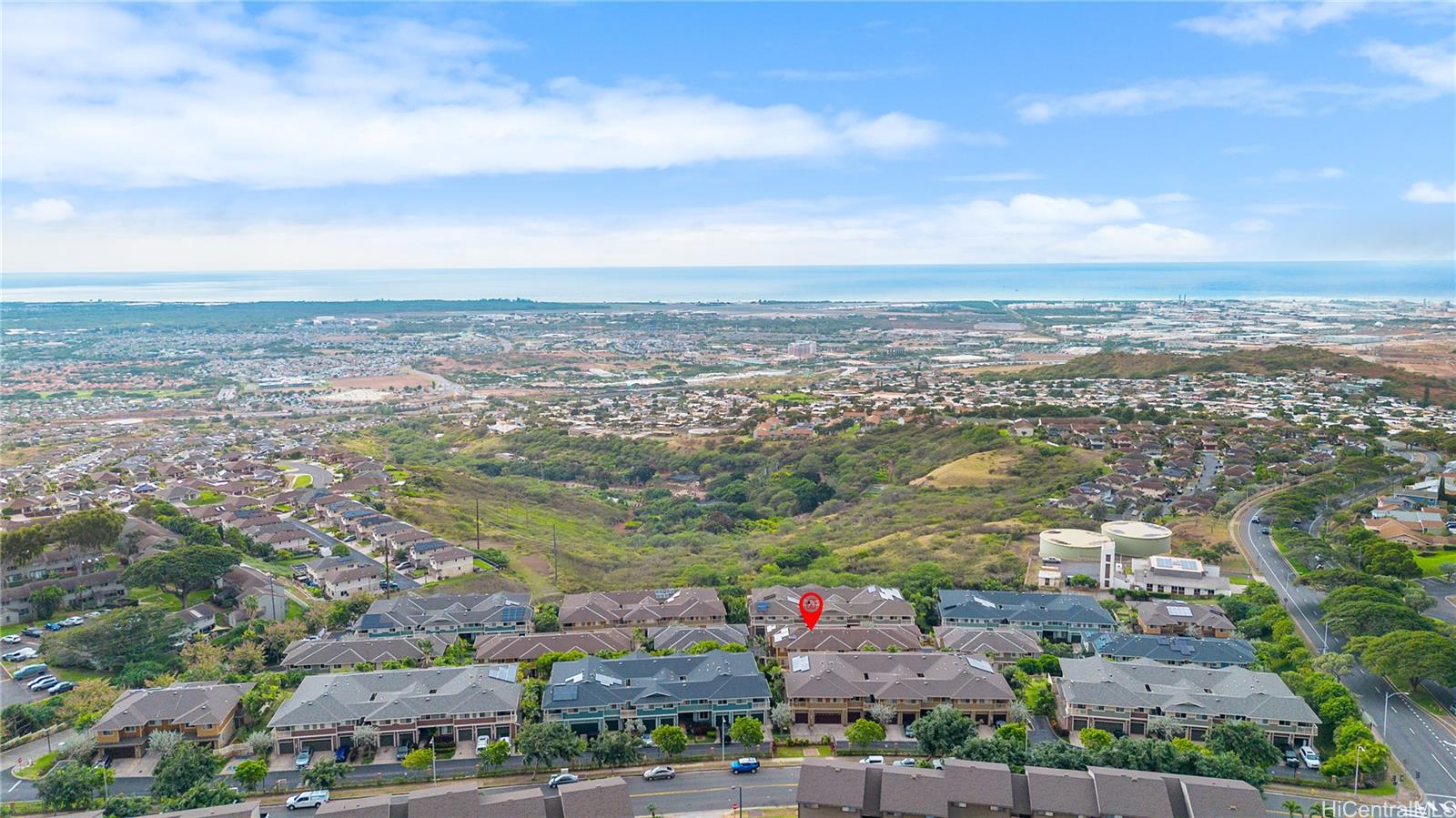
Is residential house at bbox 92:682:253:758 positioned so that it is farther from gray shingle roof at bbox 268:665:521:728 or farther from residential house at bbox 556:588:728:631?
residential house at bbox 556:588:728:631

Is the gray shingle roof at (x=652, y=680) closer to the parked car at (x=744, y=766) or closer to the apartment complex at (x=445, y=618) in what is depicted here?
the parked car at (x=744, y=766)

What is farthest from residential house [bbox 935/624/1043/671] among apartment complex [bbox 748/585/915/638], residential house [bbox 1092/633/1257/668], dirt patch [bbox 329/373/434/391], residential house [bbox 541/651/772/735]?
dirt patch [bbox 329/373/434/391]

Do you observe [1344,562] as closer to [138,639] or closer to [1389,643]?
[1389,643]

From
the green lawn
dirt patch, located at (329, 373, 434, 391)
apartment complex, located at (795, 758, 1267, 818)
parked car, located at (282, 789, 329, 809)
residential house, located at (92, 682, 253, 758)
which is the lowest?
dirt patch, located at (329, 373, 434, 391)

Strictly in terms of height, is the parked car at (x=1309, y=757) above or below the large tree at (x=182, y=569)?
below

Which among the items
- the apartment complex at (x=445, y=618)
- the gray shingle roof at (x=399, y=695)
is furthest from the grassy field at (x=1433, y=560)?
the gray shingle roof at (x=399, y=695)

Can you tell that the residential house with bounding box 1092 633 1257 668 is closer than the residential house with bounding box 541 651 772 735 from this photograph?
No

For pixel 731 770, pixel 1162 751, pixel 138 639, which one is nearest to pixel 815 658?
pixel 731 770
